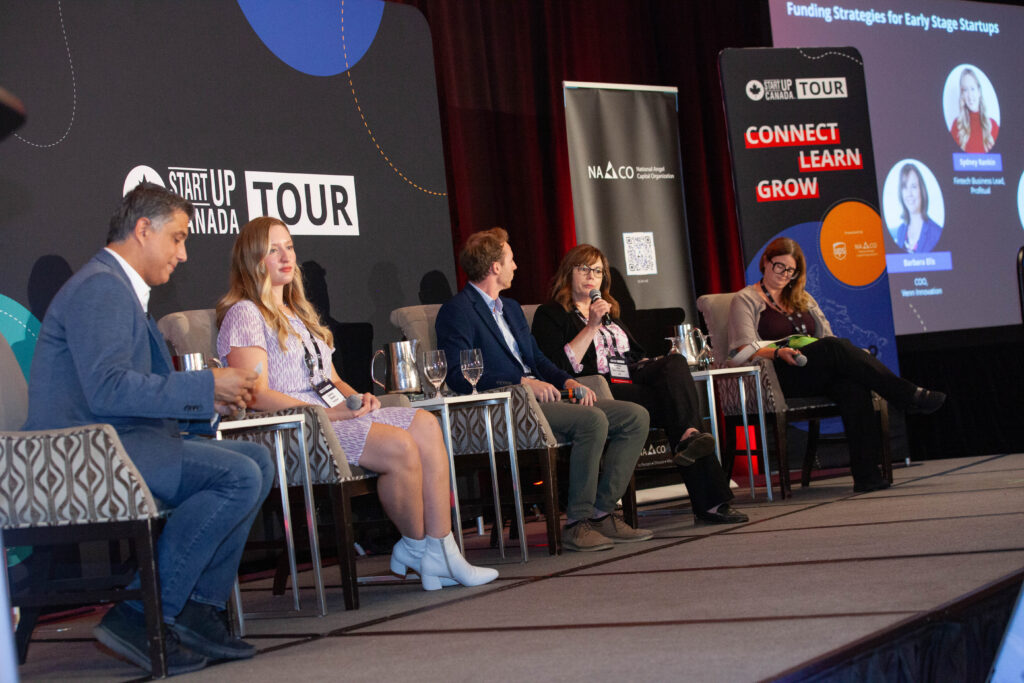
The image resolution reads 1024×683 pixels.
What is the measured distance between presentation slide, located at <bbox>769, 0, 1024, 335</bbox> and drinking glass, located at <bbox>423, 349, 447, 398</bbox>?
401 centimetres

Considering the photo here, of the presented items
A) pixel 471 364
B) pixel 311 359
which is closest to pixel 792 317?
pixel 471 364

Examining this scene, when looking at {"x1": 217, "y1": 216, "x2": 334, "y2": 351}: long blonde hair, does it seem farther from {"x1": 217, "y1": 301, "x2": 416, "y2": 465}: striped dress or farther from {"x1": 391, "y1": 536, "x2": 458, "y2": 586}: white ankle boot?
{"x1": 391, "y1": 536, "x2": 458, "y2": 586}: white ankle boot

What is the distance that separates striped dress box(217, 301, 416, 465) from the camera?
10.4 feet

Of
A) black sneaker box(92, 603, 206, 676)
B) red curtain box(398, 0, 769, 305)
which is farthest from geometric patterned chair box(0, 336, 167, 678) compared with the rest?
red curtain box(398, 0, 769, 305)

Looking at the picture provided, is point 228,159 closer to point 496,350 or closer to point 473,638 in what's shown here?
point 496,350

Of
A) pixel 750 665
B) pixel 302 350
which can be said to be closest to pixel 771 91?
pixel 302 350

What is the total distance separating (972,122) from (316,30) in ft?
15.0

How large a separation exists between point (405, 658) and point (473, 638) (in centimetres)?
20

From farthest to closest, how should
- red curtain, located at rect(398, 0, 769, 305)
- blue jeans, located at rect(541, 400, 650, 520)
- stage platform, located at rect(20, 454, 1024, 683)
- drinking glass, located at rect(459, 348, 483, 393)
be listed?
red curtain, located at rect(398, 0, 769, 305) → blue jeans, located at rect(541, 400, 650, 520) → drinking glass, located at rect(459, 348, 483, 393) → stage platform, located at rect(20, 454, 1024, 683)

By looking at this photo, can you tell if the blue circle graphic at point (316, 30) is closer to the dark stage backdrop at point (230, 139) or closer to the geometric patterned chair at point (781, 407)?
the dark stage backdrop at point (230, 139)

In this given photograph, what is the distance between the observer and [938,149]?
6988 millimetres

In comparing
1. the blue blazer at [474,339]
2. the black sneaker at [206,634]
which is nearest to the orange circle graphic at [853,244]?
the blue blazer at [474,339]

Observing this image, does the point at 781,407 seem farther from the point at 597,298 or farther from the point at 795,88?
the point at 795,88

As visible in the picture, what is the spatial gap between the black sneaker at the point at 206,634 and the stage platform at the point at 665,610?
1.3 inches
